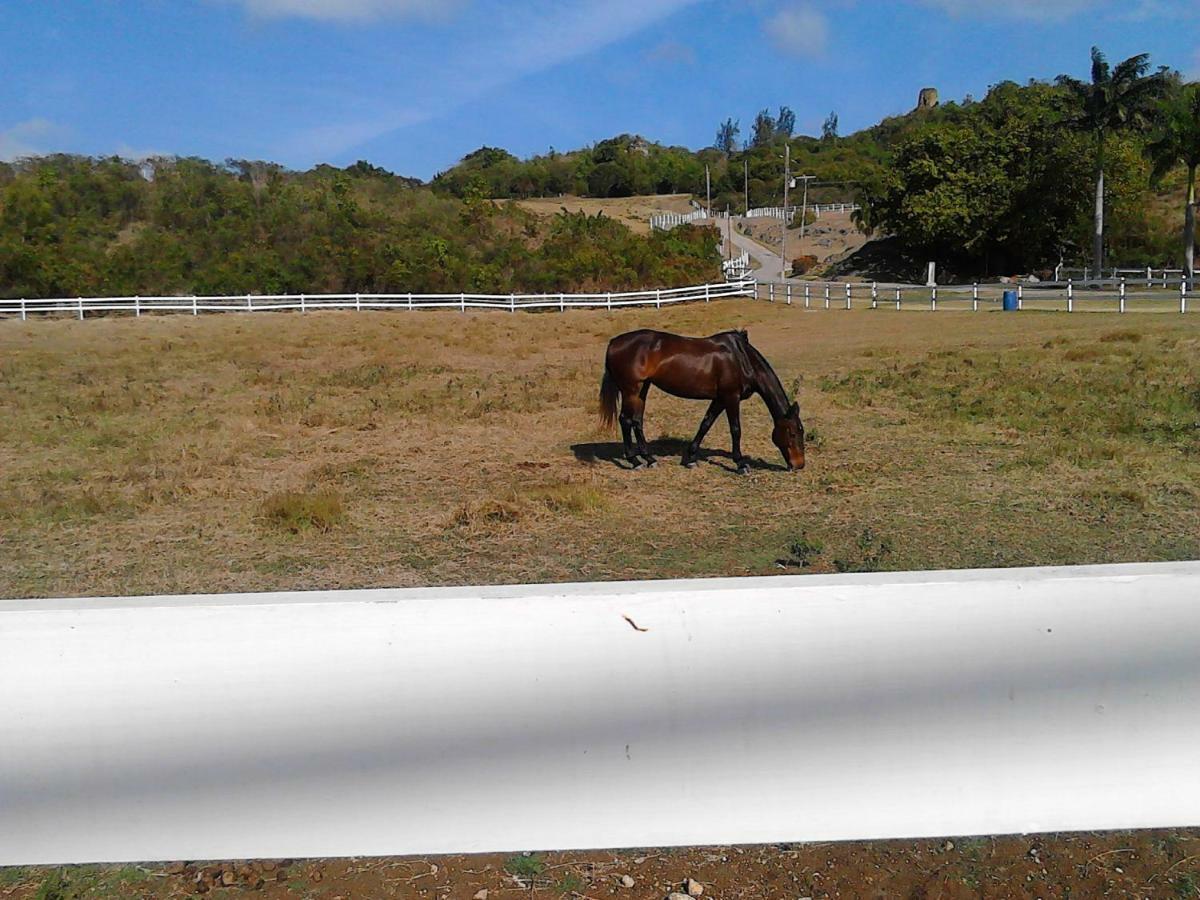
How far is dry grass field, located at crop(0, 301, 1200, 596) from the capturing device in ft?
21.2

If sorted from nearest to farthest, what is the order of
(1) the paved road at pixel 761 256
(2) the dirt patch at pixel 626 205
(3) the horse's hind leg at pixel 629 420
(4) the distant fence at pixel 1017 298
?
(3) the horse's hind leg at pixel 629 420
(4) the distant fence at pixel 1017 298
(1) the paved road at pixel 761 256
(2) the dirt patch at pixel 626 205

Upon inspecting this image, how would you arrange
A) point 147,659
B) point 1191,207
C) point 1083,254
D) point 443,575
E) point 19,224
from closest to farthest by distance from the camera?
point 147,659, point 443,575, point 1191,207, point 19,224, point 1083,254

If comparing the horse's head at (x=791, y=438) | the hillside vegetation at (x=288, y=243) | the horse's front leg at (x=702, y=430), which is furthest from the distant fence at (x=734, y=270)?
the horse's head at (x=791, y=438)

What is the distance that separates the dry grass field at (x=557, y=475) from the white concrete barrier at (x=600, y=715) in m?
3.53

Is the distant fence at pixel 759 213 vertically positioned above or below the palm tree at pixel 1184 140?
above

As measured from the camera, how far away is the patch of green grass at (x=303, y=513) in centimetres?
736

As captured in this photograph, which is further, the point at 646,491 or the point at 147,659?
the point at 646,491

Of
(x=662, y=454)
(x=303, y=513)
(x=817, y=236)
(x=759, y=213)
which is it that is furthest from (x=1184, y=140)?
(x=759, y=213)

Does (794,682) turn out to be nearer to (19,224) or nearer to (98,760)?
(98,760)

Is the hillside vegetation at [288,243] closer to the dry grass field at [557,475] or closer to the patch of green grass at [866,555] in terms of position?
the dry grass field at [557,475]

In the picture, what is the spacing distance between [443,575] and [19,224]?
177 ft

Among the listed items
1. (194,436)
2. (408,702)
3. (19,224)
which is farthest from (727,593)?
(19,224)

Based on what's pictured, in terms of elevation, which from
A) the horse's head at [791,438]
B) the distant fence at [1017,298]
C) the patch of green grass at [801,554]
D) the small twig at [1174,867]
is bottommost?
the patch of green grass at [801,554]

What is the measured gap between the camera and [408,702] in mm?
2334
